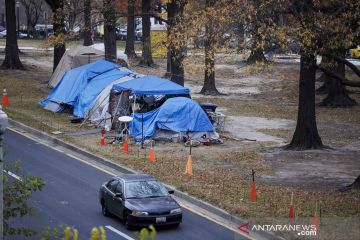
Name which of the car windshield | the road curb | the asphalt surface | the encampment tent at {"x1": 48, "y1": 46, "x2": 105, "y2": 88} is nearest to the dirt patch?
the road curb

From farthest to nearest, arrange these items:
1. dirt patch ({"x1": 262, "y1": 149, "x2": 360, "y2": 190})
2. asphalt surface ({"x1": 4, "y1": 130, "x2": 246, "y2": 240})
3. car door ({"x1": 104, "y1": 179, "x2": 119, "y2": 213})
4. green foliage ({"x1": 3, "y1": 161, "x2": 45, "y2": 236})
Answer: dirt patch ({"x1": 262, "y1": 149, "x2": 360, "y2": 190}) → car door ({"x1": 104, "y1": 179, "x2": 119, "y2": 213}) → asphalt surface ({"x1": 4, "y1": 130, "x2": 246, "y2": 240}) → green foliage ({"x1": 3, "y1": 161, "x2": 45, "y2": 236})

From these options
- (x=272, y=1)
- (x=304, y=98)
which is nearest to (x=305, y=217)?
(x=272, y=1)

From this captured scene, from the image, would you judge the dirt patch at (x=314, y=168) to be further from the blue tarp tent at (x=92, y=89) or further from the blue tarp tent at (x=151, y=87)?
the blue tarp tent at (x=92, y=89)

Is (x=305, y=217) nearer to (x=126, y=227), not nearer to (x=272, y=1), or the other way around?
(x=126, y=227)

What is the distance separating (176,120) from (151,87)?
229cm

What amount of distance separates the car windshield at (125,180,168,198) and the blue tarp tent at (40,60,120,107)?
18094mm

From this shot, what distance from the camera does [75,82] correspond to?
36.5 m

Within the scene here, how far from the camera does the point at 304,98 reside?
27328 mm

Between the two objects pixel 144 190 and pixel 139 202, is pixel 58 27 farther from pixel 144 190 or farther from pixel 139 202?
pixel 139 202

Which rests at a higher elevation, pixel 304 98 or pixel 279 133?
pixel 304 98

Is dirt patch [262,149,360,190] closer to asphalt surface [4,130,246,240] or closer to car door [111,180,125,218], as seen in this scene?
asphalt surface [4,130,246,240]

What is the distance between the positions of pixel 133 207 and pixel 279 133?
51.8 feet

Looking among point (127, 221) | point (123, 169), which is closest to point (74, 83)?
point (123, 169)

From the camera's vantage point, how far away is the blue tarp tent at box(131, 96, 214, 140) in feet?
94.1
